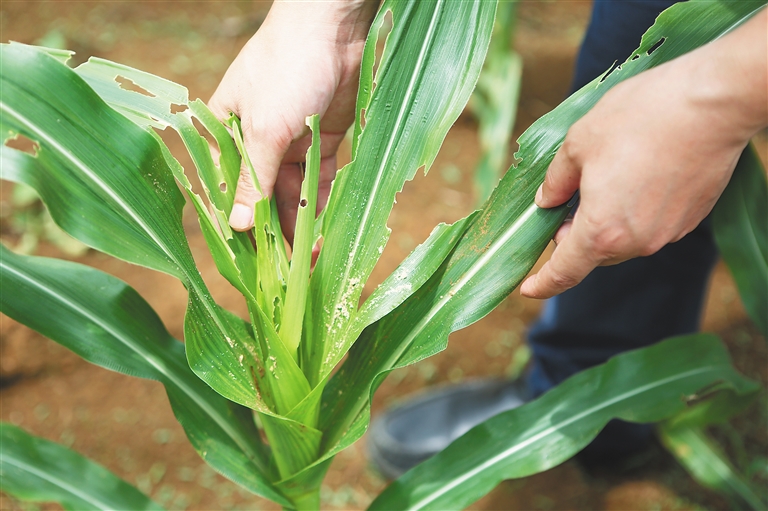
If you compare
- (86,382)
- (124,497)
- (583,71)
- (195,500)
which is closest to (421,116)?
(583,71)

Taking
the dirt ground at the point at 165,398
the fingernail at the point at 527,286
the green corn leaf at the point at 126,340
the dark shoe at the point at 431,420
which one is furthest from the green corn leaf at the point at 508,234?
the dark shoe at the point at 431,420

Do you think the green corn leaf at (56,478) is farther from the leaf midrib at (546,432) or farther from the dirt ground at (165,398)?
the leaf midrib at (546,432)

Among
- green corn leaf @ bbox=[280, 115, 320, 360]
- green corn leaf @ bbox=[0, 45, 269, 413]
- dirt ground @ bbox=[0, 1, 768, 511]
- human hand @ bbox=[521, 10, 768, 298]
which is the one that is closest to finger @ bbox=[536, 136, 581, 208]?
human hand @ bbox=[521, 10, 768, 298]

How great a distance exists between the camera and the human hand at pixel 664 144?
0.48 metres

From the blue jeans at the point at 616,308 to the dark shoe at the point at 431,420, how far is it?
12cm

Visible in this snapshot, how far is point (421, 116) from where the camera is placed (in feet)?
2.36

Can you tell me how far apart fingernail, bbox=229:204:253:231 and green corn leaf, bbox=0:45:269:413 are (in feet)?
0.19

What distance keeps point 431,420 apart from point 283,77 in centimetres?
82

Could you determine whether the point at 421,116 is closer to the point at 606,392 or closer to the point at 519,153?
the point at 519,153

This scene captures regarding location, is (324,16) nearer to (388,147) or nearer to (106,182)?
(388,147)

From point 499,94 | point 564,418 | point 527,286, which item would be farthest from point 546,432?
point 499,94

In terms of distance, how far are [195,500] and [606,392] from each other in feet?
2.51

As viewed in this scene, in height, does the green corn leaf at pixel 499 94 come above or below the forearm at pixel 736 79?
below

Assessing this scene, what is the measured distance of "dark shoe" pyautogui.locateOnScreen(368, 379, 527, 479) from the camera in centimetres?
123
